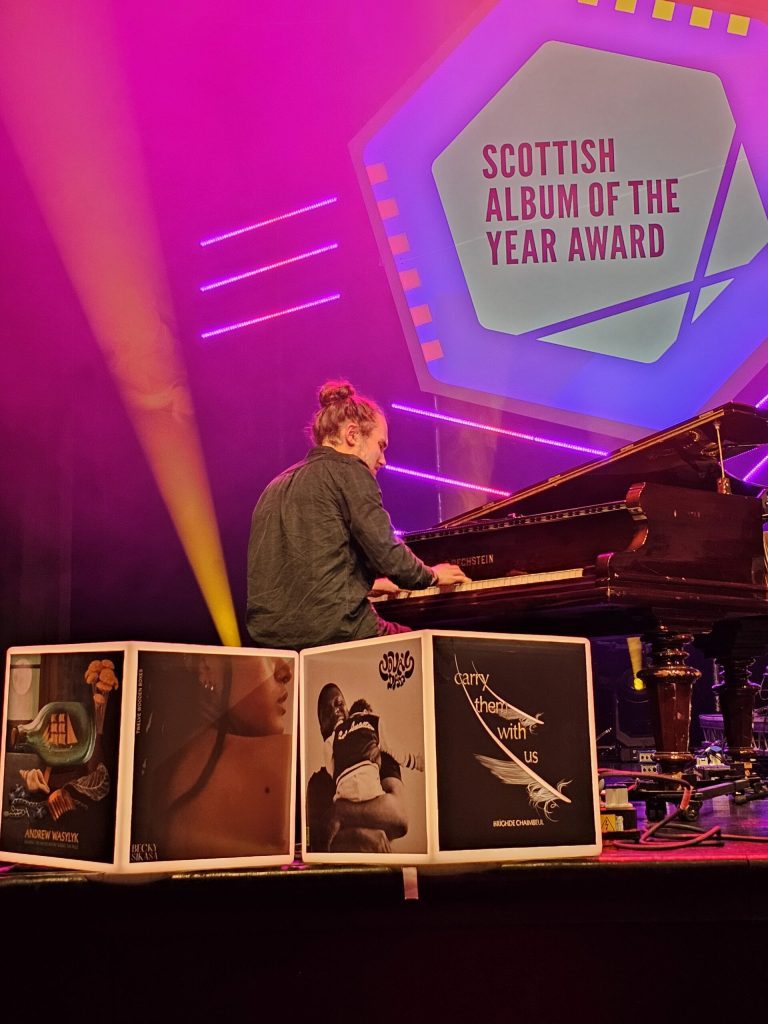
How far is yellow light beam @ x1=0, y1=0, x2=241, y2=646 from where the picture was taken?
516 cm

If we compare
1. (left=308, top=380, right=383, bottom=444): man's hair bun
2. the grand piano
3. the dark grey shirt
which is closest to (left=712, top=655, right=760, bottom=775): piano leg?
the grand piano

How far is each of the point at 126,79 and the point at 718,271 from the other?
302cm

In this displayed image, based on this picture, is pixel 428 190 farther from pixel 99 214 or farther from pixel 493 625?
pixel 493 625

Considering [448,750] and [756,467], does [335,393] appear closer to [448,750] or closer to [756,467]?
[448,750]

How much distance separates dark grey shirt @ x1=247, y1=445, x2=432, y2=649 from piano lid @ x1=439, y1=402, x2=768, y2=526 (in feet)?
2.90

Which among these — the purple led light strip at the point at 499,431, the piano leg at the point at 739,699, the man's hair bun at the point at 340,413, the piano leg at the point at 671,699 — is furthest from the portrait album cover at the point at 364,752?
the purple led light strip at the point at 499,431

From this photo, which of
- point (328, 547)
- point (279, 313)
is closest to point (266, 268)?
point (279, 313)

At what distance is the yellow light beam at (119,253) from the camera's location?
5164 millimetres

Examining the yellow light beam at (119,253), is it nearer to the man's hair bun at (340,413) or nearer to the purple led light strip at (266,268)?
the purple led light strip at (266,268)

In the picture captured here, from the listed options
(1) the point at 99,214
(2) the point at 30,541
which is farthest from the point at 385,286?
(2) the point at 30,541

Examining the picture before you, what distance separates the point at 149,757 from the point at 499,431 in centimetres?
375

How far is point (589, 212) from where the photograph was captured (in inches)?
197

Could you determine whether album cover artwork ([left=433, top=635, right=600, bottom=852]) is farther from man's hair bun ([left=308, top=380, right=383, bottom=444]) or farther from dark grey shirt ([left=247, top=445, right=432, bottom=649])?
man's hair bun ([left=308, top=380, right=383, bottom=444])

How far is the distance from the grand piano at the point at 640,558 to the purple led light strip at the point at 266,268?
2218 millimetres
